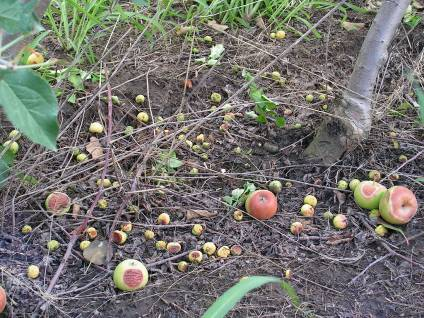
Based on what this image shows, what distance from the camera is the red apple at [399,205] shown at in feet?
7.20

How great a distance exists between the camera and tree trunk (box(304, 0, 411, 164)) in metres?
2.32

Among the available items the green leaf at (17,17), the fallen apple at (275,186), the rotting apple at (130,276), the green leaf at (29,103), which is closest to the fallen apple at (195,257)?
the rotting apple at (130,276)

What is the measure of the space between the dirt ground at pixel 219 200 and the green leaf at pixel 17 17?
104 centimetres

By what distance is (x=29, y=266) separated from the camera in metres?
1.98

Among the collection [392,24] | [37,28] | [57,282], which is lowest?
[57,282]

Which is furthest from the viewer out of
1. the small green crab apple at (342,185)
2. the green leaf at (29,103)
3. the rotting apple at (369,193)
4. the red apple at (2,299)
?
the small green crab apple at (342,185)

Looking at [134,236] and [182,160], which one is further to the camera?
[182,160]

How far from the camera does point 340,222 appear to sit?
7.36ft

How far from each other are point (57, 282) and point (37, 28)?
1.08 metres

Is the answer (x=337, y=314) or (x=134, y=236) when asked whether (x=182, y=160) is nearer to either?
(x=134, y=236)

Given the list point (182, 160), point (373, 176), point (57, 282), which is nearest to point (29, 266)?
point (57, 282)

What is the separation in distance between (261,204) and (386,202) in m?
0.46

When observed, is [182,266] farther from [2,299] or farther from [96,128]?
[96,128]

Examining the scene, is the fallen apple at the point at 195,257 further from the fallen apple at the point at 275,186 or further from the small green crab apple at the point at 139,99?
the small green crab apple at the point at 139,99
